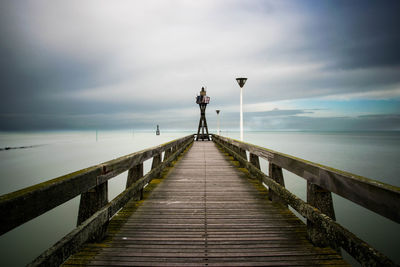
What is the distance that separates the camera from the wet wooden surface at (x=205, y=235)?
2006mm

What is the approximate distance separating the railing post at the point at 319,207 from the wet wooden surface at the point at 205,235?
9 centimetres

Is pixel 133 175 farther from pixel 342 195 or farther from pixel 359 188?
pixel 359 188

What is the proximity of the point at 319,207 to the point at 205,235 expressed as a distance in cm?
132

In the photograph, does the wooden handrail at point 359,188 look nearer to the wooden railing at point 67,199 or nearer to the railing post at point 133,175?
the wooden railing at point 67,199

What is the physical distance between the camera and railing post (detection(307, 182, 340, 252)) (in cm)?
205

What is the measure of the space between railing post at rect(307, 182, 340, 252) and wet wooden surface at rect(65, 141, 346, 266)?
85 millimetres

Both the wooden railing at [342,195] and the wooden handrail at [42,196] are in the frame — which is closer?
the wooden handrail at [42,196]

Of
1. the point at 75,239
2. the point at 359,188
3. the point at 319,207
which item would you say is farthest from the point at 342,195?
the point at 75,239

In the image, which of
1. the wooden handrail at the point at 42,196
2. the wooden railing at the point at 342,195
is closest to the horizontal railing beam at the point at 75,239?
the wooden handrail at the point at 42,196

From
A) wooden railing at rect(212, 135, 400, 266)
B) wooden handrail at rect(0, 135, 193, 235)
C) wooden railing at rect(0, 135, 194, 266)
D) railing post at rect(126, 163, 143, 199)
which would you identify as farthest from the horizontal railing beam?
wooden railing at rect(212, 135, 400, 266)

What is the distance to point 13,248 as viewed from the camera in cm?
500

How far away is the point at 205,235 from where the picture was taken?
246cm

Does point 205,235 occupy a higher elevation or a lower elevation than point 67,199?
lower

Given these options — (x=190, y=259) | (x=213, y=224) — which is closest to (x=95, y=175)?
(x=190, y=259)
